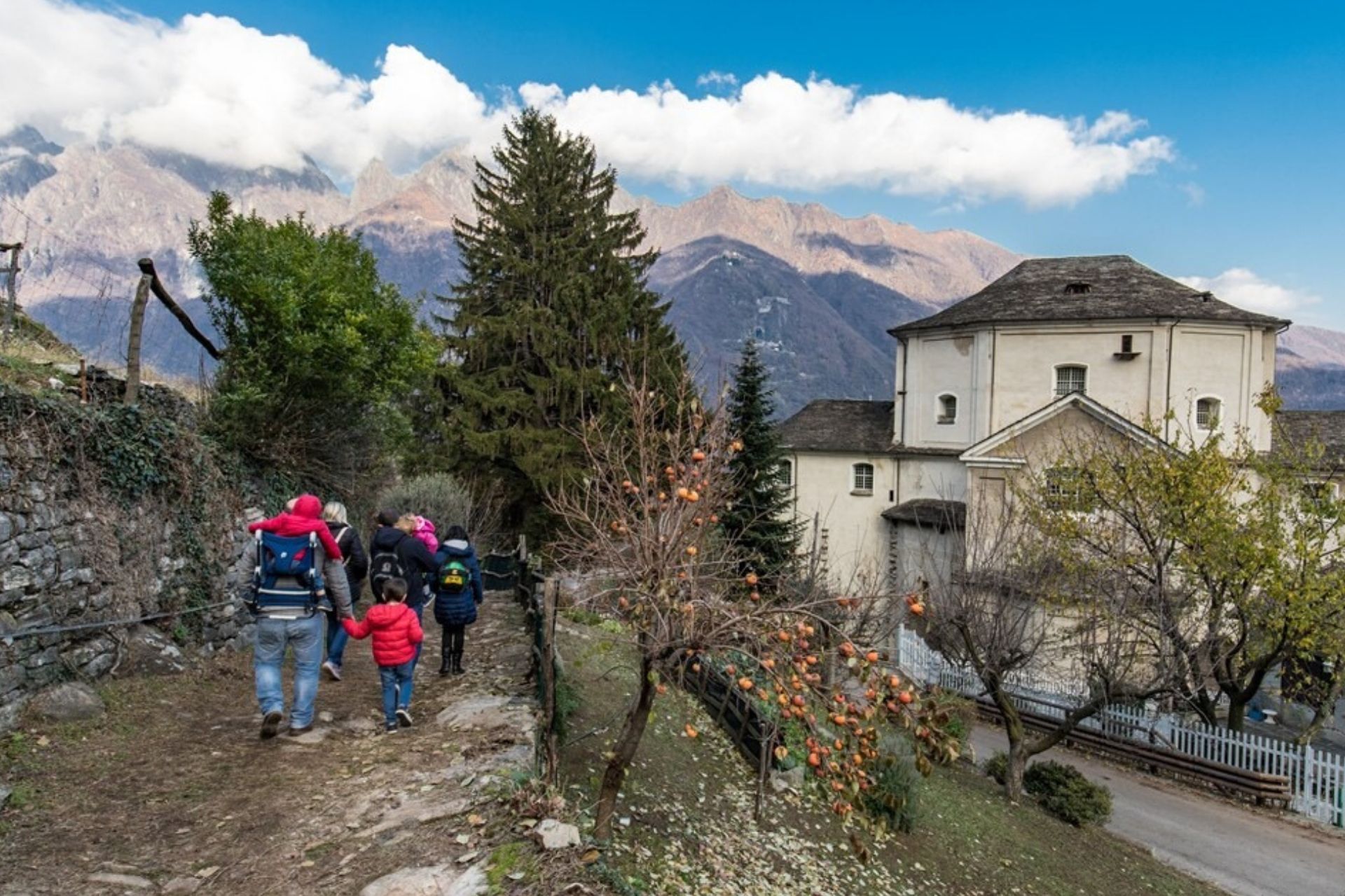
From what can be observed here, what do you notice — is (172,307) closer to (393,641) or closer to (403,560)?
(403,560)

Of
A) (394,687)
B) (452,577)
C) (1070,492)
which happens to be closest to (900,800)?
(452,577)

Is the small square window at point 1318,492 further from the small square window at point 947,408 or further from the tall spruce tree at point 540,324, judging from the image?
the tall spruce tree at point 540,324

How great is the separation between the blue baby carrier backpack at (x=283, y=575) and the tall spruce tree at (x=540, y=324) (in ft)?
57.9

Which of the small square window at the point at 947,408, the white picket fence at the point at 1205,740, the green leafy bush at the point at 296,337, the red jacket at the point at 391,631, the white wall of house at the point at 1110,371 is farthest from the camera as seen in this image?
the small square window at the point at 947,408

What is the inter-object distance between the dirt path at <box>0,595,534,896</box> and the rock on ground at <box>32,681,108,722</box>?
6.1 inches

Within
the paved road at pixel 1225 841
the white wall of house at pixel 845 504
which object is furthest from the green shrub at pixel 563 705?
the white wall of house at pixel 845 504

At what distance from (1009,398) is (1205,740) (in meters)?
15.7

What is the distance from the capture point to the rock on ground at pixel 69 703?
6.64m

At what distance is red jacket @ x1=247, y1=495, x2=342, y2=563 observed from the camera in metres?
6.56

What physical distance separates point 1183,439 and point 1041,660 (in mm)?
12034

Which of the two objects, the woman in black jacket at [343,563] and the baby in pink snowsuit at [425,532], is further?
the baby in pink snowsuit at [425,532]

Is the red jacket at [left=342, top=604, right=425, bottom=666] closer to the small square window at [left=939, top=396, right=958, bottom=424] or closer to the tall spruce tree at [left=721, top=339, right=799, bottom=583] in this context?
the tall spruce tree at [left=721, top=339, right=799, bottom=583]

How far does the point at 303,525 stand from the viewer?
664 cm

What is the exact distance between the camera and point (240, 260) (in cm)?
1007
